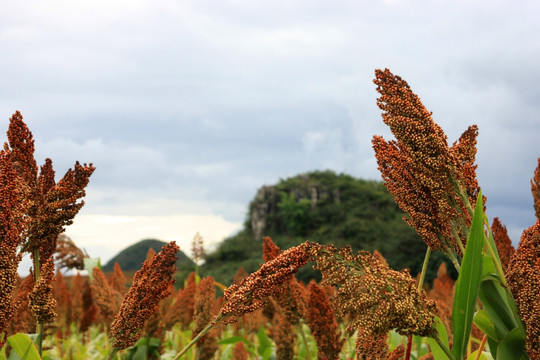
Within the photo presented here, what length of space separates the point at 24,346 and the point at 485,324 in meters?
1.86

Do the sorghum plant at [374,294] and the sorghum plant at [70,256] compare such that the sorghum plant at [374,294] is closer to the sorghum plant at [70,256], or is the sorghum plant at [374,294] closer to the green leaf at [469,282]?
the green leaf at [469,282]

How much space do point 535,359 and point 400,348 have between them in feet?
1.93

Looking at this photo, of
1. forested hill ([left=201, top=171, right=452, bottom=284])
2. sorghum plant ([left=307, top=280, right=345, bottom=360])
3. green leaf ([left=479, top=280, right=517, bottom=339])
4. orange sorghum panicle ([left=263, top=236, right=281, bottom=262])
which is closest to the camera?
green leaf ([left=479, top=280, right=517, bottom=339])

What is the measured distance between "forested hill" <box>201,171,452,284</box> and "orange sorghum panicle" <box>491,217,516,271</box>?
102ft

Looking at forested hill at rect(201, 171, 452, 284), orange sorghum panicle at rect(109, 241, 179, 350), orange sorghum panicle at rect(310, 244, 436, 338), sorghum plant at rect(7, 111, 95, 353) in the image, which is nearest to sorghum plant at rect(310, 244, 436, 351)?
orange sorghum panicle at rect(310, 244, 436, 338)

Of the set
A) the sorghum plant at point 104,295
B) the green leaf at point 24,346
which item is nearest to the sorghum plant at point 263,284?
the green leaf at point 24,346

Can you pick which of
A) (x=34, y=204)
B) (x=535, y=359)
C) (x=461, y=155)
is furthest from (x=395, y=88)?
(x=34, y=204)

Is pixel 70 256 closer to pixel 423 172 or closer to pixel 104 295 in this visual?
pixel 104 295

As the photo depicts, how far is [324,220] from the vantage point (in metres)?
47.1

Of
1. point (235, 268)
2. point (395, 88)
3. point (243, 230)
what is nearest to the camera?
point (395, 88)

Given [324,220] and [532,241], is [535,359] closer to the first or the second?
[532,241]

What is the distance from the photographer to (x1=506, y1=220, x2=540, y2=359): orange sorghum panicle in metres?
1.81

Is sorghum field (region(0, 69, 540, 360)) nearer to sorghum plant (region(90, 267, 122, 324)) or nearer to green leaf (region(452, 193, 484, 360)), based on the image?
green leaf (region(452, 193, 484, 360))

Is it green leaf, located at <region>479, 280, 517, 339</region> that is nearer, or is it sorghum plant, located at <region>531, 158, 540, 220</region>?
green leaf, located at <region>479, 280, 517, 339</region>
